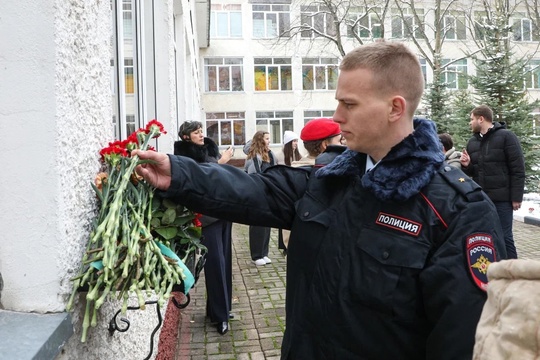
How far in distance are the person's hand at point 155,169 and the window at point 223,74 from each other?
3054cm

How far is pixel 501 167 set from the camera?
23.0 ft

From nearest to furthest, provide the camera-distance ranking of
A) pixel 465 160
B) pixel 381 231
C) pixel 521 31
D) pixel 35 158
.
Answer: pixel 35 158, pixel 381 231, pixel 465 160, pixel 521 31

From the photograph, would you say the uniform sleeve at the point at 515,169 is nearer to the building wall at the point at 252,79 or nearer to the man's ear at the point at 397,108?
the man's ear at the point at 397,108

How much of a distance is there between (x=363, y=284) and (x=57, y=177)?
1.00m

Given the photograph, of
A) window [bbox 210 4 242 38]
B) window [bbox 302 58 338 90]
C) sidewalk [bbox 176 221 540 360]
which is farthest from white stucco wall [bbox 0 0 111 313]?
window [bbox 210 4 242 38]

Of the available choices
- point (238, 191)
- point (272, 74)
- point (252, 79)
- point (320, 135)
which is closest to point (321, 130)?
point (320, 135)

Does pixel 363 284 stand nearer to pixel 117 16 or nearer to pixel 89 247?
pixel 89 247

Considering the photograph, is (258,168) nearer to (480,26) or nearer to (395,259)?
(395,259)

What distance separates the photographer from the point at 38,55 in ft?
5.30

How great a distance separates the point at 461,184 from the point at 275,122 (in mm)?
30503

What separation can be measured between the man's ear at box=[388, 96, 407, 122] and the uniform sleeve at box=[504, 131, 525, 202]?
18.6ft

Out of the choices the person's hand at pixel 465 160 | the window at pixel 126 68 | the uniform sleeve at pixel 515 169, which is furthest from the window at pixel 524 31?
the window at pixel 126 68

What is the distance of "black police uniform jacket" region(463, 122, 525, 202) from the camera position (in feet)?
22.7

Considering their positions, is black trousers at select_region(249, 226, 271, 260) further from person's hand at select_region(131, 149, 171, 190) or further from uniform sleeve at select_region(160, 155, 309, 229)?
person's hand at select_region(131, 149, 171, 190)
